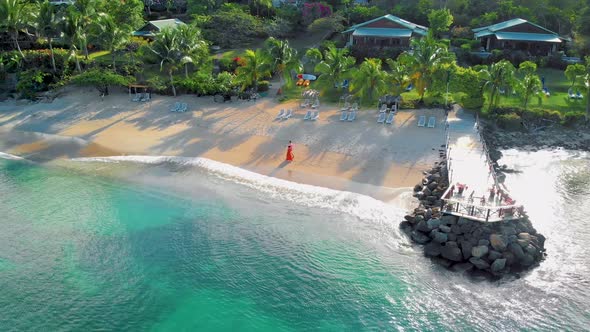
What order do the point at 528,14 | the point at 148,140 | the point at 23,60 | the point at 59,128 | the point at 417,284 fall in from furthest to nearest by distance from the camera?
the point at 528,14
the point at 23,60
the point at 59,128
the point at 148,140
the point at 417,284

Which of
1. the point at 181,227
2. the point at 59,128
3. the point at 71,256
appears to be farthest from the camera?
the point at 59,128

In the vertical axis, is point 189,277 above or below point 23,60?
below

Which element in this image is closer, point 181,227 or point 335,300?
point 335,300

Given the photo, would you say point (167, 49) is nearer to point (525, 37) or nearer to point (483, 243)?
point (483, 243)

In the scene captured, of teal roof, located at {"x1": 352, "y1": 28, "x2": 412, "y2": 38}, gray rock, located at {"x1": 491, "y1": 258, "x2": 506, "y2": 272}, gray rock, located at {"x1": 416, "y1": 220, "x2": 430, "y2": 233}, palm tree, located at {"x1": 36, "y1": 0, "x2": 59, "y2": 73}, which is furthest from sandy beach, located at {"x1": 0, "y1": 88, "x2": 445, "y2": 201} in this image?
teal roof, located at {"x1": 352, "y1": 28, "x2": 412, "y2": 38}

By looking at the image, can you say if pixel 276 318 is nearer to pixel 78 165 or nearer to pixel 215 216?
pixel 215 216

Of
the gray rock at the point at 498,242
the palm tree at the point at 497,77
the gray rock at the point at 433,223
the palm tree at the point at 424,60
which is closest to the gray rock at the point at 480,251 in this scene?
the gray rock at the point at 498,242

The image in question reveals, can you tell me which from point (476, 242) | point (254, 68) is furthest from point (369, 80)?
point (476, 242)

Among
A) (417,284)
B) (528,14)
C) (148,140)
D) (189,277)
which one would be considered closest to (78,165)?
(148,140)
